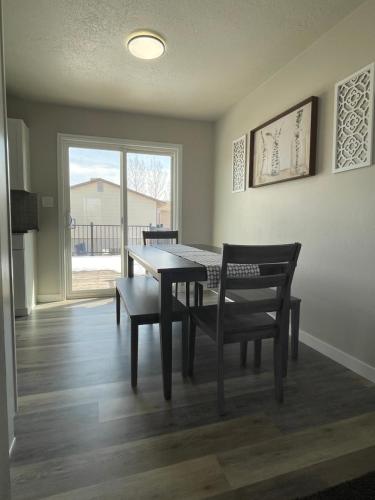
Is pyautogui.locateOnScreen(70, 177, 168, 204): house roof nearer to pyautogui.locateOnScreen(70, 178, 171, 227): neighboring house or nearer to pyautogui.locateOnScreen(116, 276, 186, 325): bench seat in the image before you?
pyautogui.locateOnScreen(70, 178, 171, 227): neighboring house

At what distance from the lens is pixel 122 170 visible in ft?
13.1

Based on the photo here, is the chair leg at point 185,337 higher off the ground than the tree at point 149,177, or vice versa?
the tree at point 149,177

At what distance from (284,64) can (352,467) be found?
2.97 m

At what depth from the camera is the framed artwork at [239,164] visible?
3457mm

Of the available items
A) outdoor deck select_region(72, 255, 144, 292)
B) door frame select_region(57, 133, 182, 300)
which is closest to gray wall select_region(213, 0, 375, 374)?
door frame select_region(57, 133, 182, 300)

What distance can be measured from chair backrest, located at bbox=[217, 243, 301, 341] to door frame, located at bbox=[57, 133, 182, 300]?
8.99 feet

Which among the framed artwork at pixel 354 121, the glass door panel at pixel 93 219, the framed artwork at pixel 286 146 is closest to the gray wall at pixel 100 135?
the glass door panel at pixel 93 219

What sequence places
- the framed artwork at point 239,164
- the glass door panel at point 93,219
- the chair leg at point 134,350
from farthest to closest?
the glass door panel at point 93,219
the framed artwork at point 239,164
the chair leg at point 134,350

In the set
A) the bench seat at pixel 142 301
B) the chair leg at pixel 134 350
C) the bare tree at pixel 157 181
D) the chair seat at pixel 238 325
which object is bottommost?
the chair leg at pixel 134 350

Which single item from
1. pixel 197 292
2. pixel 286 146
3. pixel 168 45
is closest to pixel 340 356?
pixel 197 292

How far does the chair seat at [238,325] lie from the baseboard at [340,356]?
0.80 meters

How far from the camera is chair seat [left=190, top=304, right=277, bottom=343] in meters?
1.58

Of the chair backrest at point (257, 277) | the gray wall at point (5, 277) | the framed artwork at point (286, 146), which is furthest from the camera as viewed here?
the framed artwork at point (286, 146)

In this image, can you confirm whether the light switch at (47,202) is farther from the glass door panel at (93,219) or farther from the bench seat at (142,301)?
the bench seat at (142,301)
